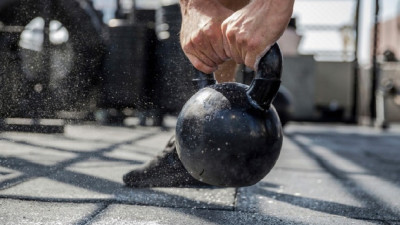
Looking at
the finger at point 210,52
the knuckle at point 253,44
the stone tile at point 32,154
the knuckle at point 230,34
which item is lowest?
the stone tile at point 32,154

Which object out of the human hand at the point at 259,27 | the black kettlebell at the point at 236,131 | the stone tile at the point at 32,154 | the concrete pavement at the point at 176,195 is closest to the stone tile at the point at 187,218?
the concrete pavement at the point at 176,195

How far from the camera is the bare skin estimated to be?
3.72 ft

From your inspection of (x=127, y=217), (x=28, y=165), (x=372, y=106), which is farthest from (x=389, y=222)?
(x=372, y=106)

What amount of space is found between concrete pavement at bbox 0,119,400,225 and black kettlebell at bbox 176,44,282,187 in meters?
0.19

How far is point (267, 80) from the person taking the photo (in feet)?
3.60

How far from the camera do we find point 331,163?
2688 millimetres

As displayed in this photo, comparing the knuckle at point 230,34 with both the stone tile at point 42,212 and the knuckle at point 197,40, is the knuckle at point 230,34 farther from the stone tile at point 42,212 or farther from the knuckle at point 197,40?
the stone tile at point 42,212

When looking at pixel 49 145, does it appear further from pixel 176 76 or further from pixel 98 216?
pixel 98 216

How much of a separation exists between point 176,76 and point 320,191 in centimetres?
79

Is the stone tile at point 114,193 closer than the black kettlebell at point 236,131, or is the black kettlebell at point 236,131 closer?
the black kettlebell at point 236,131

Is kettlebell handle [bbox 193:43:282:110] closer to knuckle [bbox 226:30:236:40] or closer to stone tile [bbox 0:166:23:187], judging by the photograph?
knuckle [bbox 226:30:236:40]

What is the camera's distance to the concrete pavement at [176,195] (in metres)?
1.27

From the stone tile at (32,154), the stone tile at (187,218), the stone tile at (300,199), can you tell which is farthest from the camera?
the stone tile at (32,154)

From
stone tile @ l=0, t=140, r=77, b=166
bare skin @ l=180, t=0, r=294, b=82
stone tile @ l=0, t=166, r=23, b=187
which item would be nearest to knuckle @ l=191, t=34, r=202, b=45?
bare skin @ l=180, t=0, r=294, b=82
